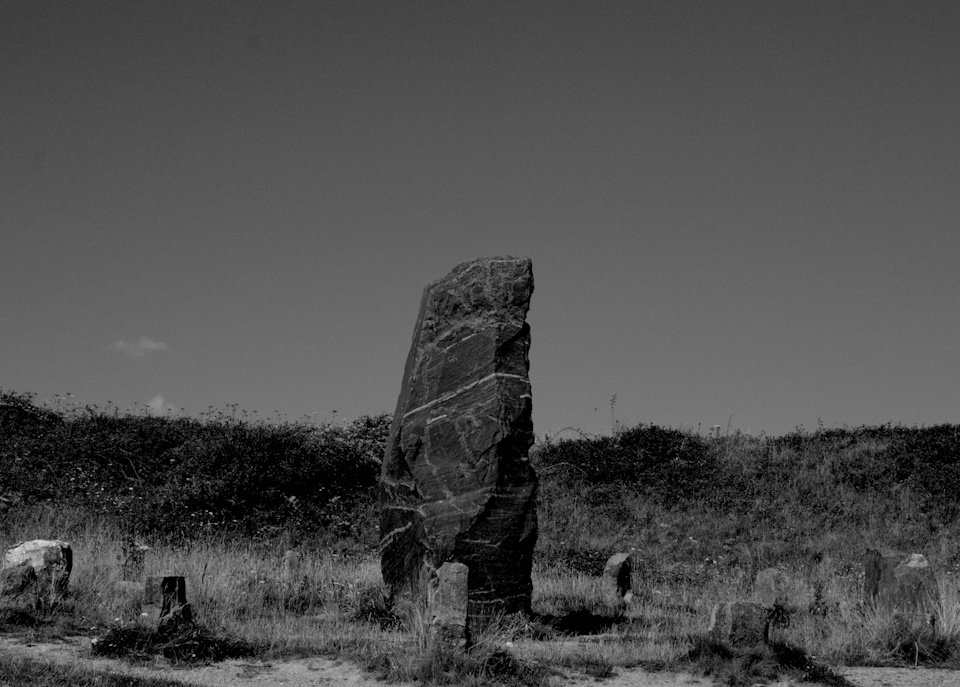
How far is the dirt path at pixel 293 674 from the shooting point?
9273 mm

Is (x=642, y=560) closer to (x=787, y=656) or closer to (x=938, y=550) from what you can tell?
(x=938, y=550)

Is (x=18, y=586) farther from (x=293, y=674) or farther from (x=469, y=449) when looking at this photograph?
(x=469, y=449)

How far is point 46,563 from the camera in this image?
11773mm

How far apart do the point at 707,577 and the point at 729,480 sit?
19.0 feet

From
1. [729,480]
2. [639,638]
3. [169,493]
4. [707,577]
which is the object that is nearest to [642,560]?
[707,577]

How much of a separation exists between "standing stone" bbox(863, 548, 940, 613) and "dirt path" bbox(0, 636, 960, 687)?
1.95 metres

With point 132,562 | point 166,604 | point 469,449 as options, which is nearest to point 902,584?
point 469,449

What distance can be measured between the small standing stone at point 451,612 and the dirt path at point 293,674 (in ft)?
2.20

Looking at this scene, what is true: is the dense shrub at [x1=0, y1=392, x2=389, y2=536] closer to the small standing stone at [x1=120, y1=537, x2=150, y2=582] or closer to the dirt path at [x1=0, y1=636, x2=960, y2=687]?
the small standing stone at [x1=120, y1=537, x2=150, y2=582]

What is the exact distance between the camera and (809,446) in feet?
80.9

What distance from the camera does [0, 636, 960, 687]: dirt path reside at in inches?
365

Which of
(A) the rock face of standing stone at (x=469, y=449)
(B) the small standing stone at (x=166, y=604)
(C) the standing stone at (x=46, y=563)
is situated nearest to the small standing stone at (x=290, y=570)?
(A) the rock face of standing stone at (x=469, y=449)

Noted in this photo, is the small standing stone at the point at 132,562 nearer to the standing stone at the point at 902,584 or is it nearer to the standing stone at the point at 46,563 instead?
the standing stone at the point at 46,563

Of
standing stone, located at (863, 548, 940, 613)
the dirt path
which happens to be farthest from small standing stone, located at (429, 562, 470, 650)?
standing stone, located at (863, 548, 940, 613)
